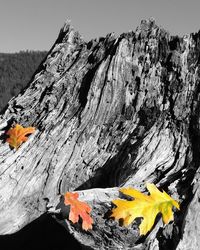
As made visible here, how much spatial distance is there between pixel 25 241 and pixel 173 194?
1.74 metres

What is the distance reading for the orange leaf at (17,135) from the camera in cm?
496

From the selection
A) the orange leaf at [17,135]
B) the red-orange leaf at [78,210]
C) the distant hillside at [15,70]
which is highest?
the distant hillside at [15,70]

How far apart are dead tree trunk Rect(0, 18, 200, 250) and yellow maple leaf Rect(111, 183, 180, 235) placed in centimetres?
34

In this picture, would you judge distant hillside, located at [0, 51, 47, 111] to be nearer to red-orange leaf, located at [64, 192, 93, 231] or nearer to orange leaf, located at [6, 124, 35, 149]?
orange leaf, located at [6, 124, 35, 149]

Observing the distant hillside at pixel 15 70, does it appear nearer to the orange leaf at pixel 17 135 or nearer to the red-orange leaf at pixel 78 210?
the orange leaf at pixel 17 135

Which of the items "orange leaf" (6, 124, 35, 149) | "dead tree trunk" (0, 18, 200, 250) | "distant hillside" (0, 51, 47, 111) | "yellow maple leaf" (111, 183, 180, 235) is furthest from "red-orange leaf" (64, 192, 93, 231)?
"distant hillside" (0, 51, 47, 111)

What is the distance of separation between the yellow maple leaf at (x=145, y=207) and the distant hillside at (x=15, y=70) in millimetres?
9384

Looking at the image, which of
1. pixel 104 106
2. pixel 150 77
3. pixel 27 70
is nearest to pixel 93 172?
pixel 104 106

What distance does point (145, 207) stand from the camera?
350cm

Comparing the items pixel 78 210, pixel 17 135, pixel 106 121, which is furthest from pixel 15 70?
pixel 78 210

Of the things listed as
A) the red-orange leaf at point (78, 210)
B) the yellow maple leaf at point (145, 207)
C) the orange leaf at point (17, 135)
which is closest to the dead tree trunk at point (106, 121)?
the orange leaf at point (17, 135)

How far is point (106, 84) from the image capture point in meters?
5.10

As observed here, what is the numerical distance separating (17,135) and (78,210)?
6.08 ft

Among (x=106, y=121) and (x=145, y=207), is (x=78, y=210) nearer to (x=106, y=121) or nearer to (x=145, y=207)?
(x=145, y=207)
